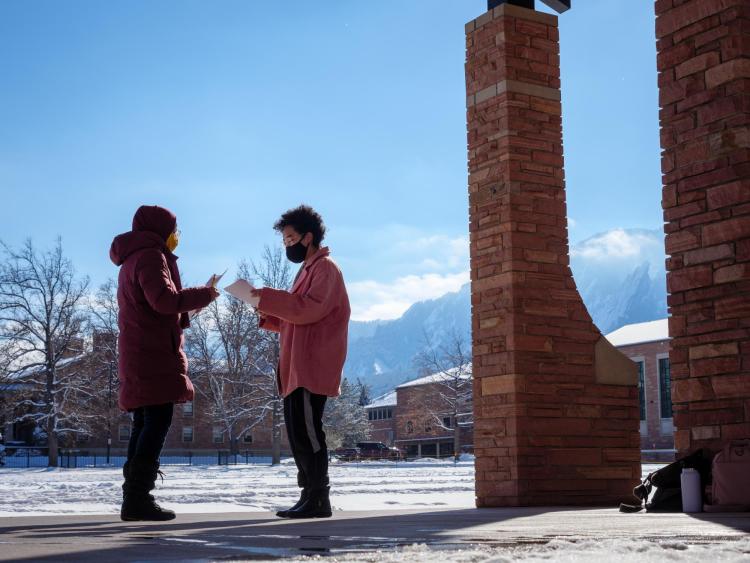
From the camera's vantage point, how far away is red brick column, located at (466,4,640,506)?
7926 millimetres

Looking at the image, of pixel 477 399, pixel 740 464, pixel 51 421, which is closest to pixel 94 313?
pixel 51 421

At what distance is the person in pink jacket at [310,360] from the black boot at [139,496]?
751 mm

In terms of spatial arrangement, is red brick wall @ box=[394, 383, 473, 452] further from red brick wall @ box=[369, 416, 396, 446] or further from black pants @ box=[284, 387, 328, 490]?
black pants @ box=[284, 387, 328, 490]

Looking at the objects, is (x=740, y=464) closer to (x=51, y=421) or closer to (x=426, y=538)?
(x=426, y=538)

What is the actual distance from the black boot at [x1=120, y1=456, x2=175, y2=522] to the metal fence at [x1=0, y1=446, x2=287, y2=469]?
31.7 m

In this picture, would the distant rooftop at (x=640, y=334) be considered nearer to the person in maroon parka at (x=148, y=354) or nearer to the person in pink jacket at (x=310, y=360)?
the person in pink jacket at (x=310, y=360)

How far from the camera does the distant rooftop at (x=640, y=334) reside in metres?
58.0

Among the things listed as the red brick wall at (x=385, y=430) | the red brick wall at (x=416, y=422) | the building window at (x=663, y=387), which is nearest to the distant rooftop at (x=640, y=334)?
the building window at (x=663, y=387)

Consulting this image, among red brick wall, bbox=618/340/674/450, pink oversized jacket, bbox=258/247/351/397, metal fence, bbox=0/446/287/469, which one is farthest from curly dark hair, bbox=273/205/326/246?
red brick wall, bbox=618/340/674/450

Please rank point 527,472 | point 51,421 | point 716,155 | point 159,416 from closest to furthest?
point 159,416
point 716,155
point 527,472
point 51,421

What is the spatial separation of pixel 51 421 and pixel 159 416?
39.0 m

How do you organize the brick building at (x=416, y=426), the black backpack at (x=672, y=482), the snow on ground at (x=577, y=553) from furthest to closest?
the brick building at (x=416, y=426) < the black backpack at (x=672, y=482) < the snow on ground at (x=577, y=553)

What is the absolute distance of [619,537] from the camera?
315 cm

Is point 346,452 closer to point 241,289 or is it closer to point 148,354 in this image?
point 148,354
